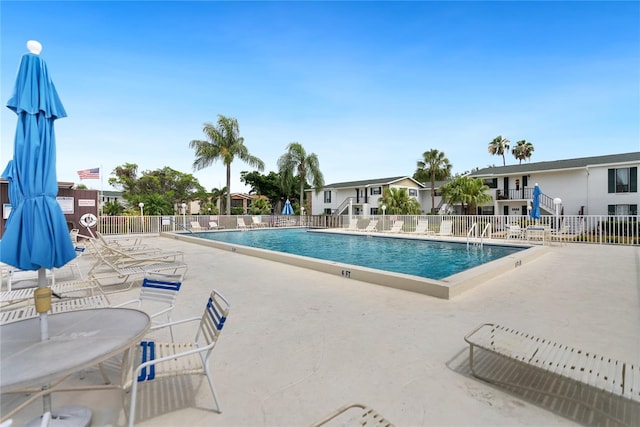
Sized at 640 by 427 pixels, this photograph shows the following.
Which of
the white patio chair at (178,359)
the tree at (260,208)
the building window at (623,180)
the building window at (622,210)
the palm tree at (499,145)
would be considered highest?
the palm tree at (499,145)

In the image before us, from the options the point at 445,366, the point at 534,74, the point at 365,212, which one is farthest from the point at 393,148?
the point at 445,366

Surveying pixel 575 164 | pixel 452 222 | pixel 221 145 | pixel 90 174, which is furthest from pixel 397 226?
pixel 221 145

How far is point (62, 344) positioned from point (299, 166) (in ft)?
101

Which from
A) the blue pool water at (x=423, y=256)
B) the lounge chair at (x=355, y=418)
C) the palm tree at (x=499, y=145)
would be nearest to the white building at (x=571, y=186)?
the blue pool water at (x=423, y=256)

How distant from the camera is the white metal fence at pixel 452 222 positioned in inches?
525

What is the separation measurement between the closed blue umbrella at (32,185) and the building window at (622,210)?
30037 mm

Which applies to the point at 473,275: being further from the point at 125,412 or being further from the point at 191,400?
the point at 125,412

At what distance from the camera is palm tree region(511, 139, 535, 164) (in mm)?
43366

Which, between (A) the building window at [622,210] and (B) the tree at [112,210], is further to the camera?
(B) the tree at [112,210]

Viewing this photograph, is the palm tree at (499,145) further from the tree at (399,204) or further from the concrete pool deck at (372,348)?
the concrete pool deck at (372,348)

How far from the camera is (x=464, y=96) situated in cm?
1777

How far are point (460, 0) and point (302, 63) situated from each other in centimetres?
781

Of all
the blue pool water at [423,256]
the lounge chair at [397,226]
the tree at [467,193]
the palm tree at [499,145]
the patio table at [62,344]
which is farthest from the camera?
the palm tree at [499,145]

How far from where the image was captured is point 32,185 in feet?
7.84
